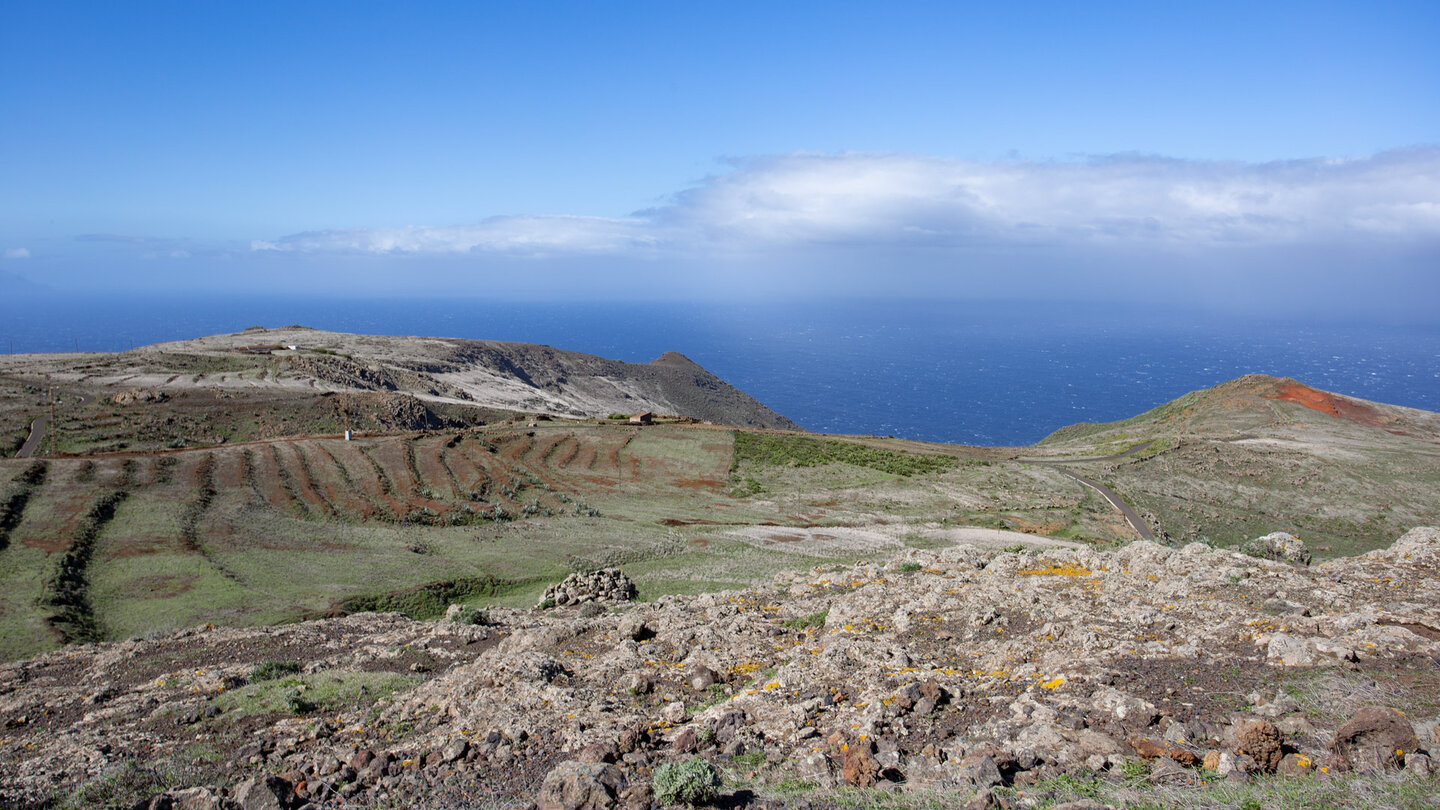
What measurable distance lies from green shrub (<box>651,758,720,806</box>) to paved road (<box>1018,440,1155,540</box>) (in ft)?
124

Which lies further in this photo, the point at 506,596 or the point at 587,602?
the point at 506,596

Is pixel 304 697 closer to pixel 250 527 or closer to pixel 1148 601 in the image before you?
pixel 1148 601

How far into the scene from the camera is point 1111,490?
47.8 m

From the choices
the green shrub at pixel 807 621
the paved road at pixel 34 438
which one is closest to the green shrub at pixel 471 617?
the green shrub at pixel 807 621

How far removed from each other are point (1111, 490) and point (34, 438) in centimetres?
7369

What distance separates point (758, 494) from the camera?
143ft

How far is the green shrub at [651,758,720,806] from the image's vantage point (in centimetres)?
742

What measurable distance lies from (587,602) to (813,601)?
6.88 meters

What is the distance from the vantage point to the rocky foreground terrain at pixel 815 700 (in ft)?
25.8

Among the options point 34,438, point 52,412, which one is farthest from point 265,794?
point 52,412

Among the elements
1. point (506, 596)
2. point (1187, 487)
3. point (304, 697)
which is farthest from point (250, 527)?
point (1187, 487)

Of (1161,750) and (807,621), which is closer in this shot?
(1161,750)

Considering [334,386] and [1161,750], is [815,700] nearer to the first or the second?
[1161,750]

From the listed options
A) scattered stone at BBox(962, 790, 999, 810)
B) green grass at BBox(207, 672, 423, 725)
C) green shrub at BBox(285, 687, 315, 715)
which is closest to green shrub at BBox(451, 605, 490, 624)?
green grass at BBox(207, 672, 423, 725)
